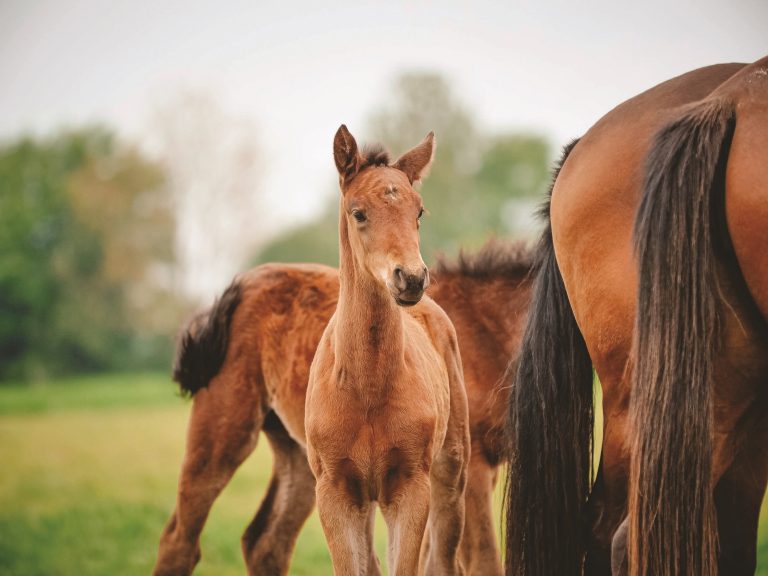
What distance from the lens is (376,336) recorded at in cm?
286

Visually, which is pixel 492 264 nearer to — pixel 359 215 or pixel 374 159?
pixel 374 159

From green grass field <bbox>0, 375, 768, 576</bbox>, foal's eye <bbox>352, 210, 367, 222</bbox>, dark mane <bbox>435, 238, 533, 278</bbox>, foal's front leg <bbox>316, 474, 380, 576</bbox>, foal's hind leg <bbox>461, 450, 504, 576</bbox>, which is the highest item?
foal's eye <bbox>352, 210, 367, 222</bbox>

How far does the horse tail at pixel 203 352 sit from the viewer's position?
4156mm

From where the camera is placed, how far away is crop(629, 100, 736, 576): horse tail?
2.17 meters

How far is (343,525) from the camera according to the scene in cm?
274

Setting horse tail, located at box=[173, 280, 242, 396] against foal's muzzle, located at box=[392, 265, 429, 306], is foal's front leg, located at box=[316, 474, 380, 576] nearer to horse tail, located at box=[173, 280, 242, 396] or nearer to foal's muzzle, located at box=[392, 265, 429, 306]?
foal's muzzle, located at box=[392, 265, 429, 306]

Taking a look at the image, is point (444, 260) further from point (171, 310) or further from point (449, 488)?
point (171, 310)

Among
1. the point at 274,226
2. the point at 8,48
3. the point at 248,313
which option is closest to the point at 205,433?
the point at 248,313

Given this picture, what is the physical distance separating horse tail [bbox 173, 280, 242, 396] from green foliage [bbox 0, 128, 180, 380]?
87.6ft

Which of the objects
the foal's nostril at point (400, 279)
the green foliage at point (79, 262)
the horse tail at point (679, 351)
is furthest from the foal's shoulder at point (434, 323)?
the green foliage at point (79, 262)

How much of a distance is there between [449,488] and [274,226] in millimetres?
26327

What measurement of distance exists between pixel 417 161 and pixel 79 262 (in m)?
30.6

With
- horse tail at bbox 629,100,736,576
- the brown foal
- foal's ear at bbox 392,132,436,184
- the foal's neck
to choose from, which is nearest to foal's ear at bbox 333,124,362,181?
foal's ear at bbox 392,132,436,184

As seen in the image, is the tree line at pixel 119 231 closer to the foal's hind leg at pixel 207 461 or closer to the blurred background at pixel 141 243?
the blurred background at pixel 141 243
